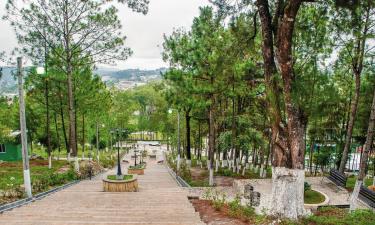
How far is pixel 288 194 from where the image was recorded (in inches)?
307

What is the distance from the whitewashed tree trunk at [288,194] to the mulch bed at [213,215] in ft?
2.98

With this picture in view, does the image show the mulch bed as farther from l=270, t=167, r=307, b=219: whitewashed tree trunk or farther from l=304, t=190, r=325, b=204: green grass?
l=304, t=190, r=325, b=204: green grass

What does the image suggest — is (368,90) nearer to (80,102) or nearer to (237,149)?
(237,149)

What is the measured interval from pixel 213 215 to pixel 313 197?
8849mm

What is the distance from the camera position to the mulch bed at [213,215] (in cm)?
800

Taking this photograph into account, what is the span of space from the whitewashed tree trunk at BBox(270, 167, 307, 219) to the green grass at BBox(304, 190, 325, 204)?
26.4ft

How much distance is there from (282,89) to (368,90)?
56.4ft

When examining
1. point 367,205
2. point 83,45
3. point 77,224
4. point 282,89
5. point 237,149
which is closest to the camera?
point 77,224

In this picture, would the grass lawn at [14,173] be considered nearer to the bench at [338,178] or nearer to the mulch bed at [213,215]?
the mulch bed at [213,215]

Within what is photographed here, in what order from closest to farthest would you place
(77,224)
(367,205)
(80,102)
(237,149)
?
(77,224) < (367,205) < (237,149) < (80,102)

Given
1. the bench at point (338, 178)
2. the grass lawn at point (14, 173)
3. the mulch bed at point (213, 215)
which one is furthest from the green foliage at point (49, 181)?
the bench at point (338, 178)

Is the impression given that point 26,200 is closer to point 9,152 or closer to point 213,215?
point 213,215

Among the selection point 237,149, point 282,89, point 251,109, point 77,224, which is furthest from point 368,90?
point 77,224

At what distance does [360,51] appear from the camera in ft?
55.8
